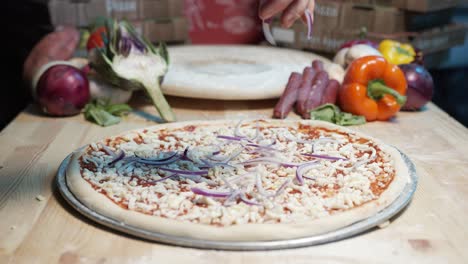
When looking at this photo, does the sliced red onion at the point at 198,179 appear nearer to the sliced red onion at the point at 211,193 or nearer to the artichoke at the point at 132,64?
the sliced red onion at the point at 211,193

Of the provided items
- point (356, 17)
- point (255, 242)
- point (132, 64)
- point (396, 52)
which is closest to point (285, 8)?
point (255, 242)

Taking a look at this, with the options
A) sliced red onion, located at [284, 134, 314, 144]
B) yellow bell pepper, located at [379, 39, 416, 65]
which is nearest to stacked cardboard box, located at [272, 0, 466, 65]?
yellow bell pepper, located at [379, 39, 416, 65]

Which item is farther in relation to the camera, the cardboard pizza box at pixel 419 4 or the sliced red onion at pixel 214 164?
the cardboard pizza box at pixel 419 4

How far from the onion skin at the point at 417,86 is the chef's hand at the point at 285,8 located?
4.11 ft

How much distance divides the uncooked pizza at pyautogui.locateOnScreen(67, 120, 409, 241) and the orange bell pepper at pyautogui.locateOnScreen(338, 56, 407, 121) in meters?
0.35

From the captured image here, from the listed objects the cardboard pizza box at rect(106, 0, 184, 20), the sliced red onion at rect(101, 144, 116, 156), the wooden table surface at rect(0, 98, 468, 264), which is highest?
the cardboard pizza box at rect(106, 0, 184, 20)

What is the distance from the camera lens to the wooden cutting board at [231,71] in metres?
2.65

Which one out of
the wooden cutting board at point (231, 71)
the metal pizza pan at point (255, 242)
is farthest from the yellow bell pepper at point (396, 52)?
the metal pizza pan at point (255, 242)

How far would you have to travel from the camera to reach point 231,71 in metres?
2.91

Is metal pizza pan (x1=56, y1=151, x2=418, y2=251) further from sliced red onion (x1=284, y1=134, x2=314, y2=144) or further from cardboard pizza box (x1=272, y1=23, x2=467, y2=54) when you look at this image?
cardboard pizza box (x1=272, y1=23, x2=467, y2=54)

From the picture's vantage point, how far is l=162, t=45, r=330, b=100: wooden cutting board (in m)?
2.65

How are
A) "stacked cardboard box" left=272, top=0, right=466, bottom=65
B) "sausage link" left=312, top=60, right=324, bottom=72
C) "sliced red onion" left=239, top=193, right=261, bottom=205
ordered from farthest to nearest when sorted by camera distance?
"stacked cardboard box" left=272, top=0, right=466, bottom=65
"sausage link" left=312, top=60, right=324, bottom=72
"sliced red onion" left=239, top=193, right=261, bottom=205

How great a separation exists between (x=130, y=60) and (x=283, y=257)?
1.51 m

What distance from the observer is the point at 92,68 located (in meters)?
2.81
